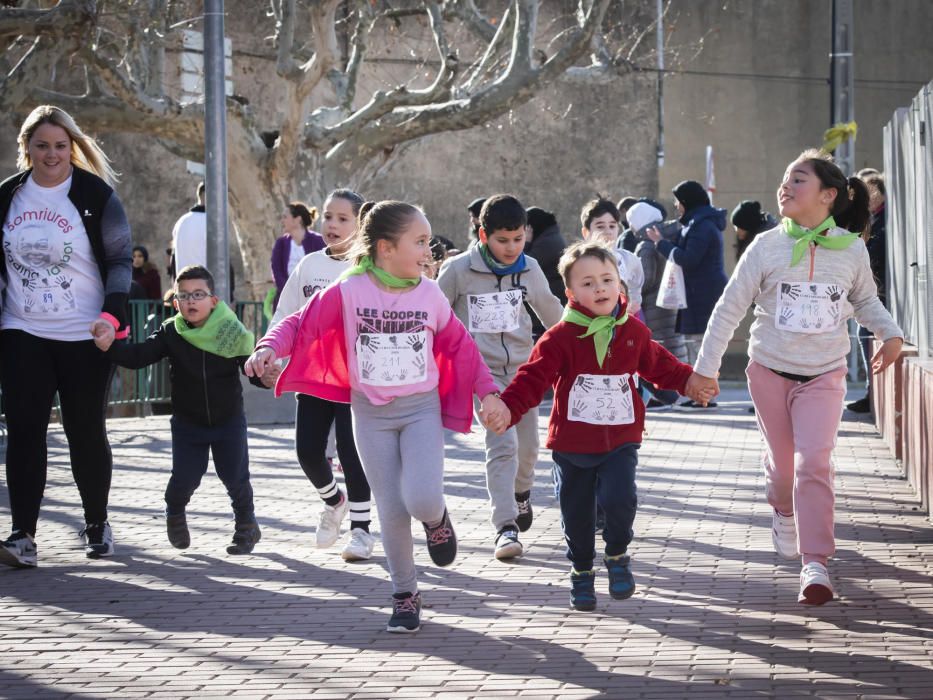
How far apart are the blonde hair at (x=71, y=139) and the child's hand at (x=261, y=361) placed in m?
2.25

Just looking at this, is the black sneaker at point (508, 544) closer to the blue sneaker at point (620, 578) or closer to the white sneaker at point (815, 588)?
the blue sneaker at point (620, 578)

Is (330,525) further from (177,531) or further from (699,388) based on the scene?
(699,388)

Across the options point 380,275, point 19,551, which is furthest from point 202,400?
point 380,275

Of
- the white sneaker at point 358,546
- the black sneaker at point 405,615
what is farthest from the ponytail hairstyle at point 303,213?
the black sneaker at point 405,615

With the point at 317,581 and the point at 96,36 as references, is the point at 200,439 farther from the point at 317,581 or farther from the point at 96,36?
the point at 96,36

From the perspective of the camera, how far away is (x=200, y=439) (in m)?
7.98

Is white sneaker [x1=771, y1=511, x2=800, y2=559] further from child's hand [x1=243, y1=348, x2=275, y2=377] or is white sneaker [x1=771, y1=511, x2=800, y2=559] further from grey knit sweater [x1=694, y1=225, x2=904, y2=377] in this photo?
child's hand [x1=243, y1=348, x2=275, y2=377]

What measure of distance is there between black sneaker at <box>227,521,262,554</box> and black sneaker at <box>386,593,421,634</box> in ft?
6.88

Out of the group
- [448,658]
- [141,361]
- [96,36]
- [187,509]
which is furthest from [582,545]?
[96,36]

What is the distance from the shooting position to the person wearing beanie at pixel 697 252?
14867mm

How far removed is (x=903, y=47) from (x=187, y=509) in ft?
77.1

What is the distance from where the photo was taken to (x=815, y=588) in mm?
6180

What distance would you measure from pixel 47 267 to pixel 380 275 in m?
2.32

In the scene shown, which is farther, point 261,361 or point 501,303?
point 501,303
